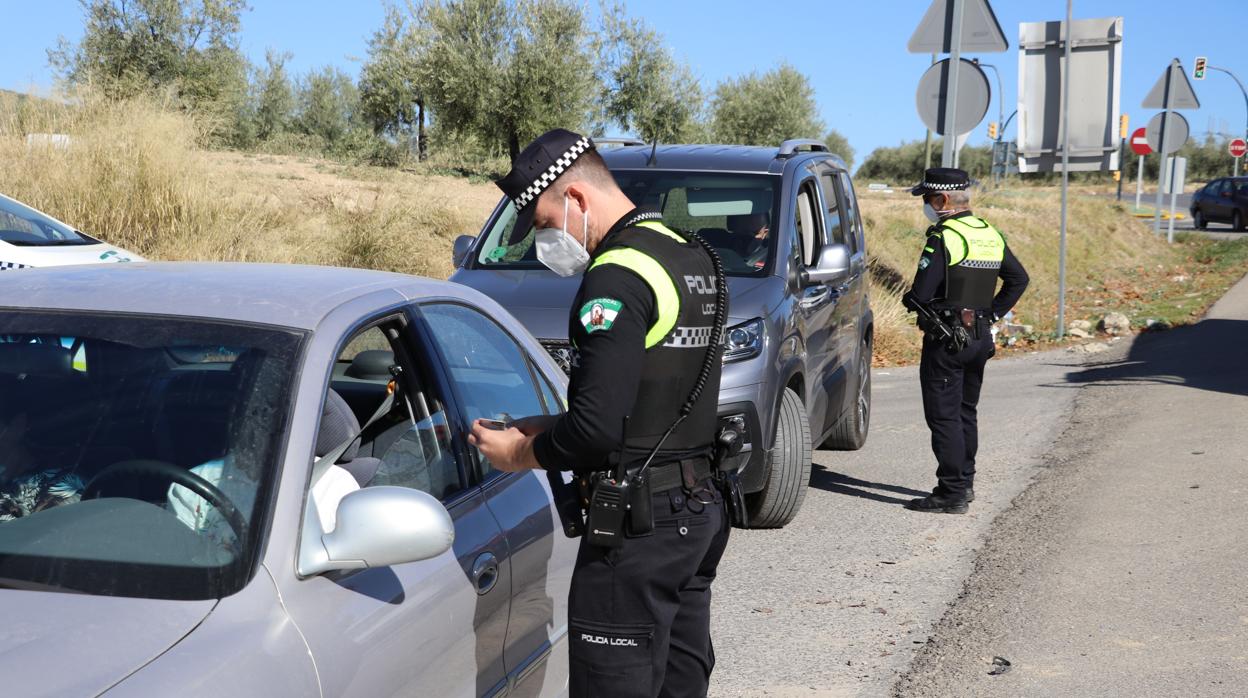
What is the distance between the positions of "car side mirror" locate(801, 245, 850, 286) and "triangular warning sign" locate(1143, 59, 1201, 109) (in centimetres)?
1988

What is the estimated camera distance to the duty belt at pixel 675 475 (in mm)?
2916

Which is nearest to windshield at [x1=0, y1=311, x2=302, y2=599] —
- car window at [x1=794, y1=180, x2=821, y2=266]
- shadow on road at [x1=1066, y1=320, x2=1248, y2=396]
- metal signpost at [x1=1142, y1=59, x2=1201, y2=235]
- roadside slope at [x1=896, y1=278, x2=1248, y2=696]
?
roadside slope at [x1=896, y1=278, x2=1248, y2=696]

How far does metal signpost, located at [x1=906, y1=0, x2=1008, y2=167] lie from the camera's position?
11.3 metres

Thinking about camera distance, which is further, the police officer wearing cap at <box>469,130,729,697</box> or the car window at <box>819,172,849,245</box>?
the car window at <box>819,172,849,245</box>

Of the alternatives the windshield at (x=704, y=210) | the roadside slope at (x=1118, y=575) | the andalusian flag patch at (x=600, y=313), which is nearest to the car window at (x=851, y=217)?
the windshield at (x=704, y=210)

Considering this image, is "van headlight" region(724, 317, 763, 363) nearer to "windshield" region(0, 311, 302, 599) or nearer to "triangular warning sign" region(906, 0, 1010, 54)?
"windshield" region(0, 311, 302, 599)

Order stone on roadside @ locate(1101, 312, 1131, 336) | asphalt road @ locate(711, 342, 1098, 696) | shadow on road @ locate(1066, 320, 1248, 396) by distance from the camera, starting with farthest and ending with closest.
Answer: stone on roadside @ locate(1101, 312, 1131, 336)
shadow on road @ locate(1066, 320, 1248, 396)
asphalt road @ locate(711, 342, 1098, 696)

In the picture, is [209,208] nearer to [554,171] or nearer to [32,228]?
[32,228]

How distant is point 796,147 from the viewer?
7.95 meters

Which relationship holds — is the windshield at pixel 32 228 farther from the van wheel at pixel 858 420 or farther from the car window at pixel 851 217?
the van wheel at pixel 858 420

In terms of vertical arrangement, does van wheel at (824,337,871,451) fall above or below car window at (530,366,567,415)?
below

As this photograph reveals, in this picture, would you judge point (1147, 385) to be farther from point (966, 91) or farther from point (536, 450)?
point (536, 450)

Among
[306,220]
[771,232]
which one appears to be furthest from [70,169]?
[771,232]

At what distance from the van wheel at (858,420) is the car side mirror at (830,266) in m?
1.79
